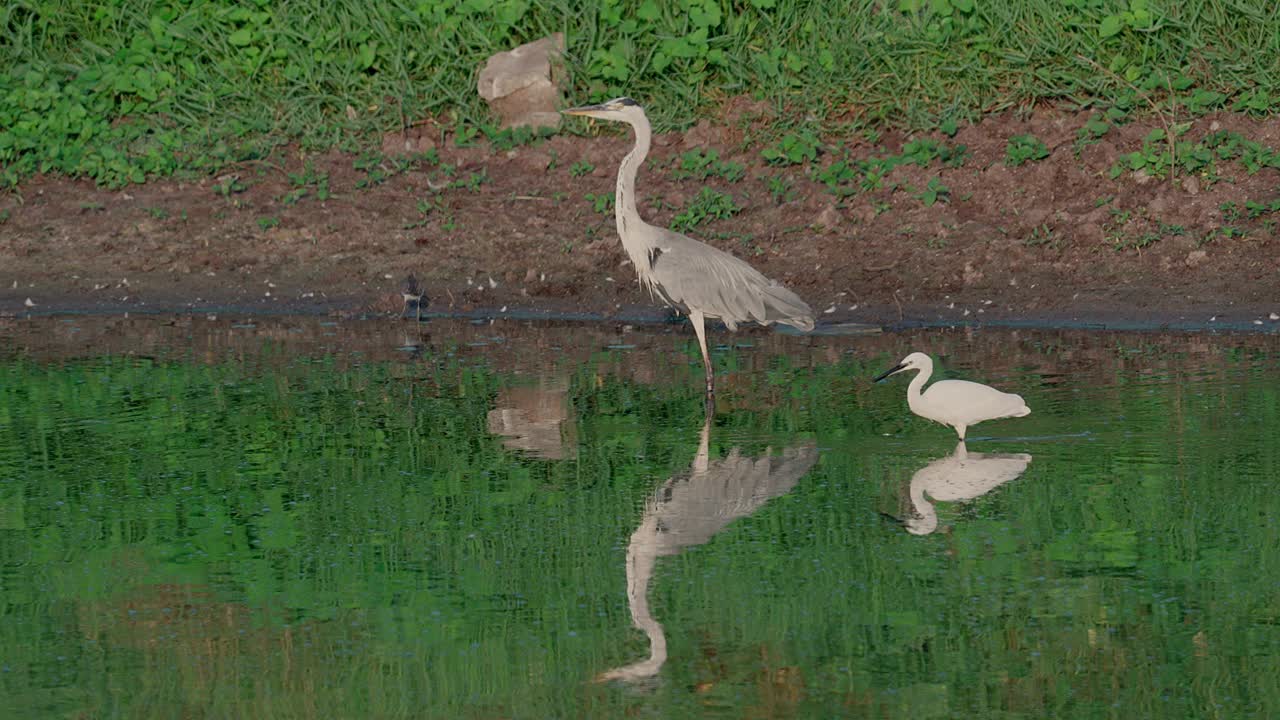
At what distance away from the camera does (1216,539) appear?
6176 mm

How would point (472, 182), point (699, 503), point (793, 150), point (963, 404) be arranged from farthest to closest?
point (472, 182) → point (793, 150) → point (963, 404) → point (699, 503)

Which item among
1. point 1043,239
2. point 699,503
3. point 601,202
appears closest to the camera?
point 699,503

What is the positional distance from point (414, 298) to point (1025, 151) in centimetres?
414

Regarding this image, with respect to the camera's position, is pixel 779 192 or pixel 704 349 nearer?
pixel 704 349

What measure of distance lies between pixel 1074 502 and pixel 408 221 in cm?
716

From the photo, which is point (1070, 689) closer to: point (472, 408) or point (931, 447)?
point (931, 447)

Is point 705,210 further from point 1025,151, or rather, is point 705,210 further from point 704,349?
point 704,349

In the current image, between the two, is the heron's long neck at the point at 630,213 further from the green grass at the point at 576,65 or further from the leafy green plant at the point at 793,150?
the green grass at the point at 576,65

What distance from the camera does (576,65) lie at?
14.1m

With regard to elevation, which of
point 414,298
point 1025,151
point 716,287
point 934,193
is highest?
point 1025,151

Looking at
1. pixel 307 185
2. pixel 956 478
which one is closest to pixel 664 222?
pixel 307 185

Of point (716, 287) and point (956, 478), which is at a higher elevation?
point (716, 287)

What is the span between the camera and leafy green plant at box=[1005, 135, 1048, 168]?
1265cm

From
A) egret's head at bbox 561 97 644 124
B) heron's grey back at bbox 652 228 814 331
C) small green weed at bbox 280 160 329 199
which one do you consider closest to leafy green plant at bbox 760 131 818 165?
egret's head at bbox 561 97 644 124
